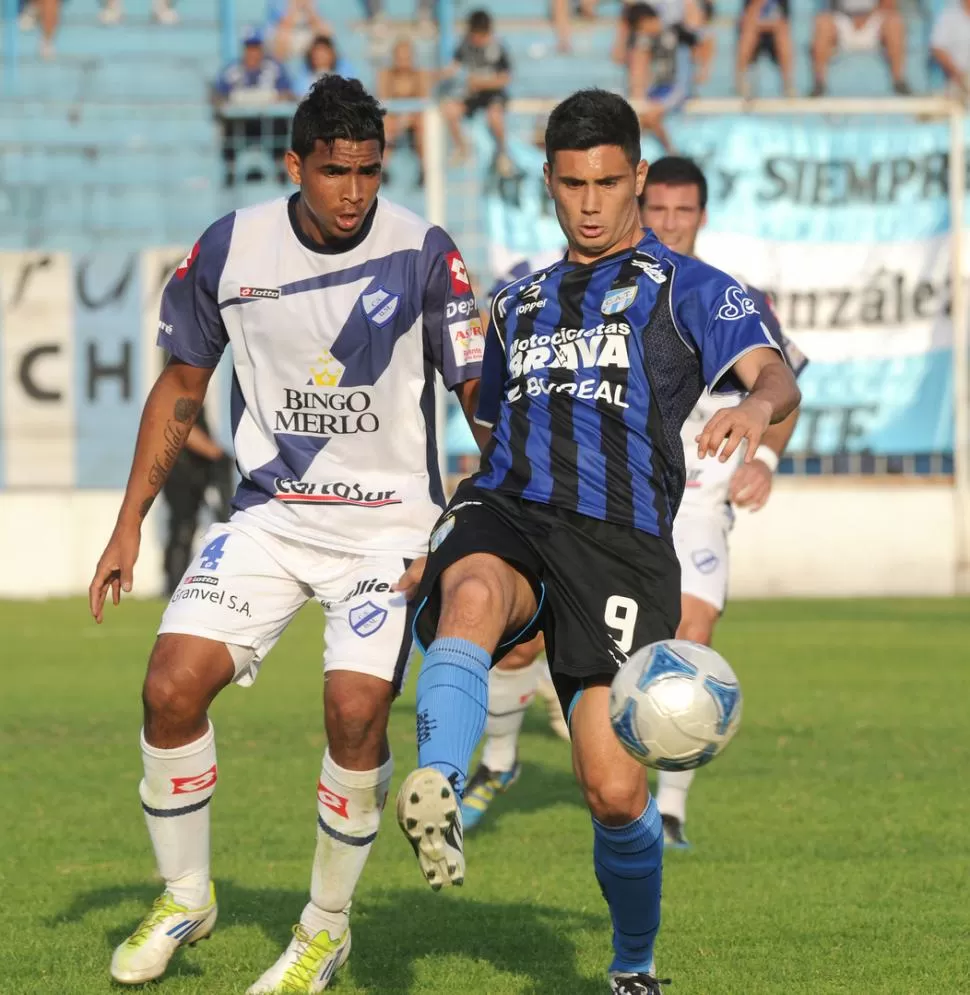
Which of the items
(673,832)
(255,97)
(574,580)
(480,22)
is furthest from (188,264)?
(480,22)

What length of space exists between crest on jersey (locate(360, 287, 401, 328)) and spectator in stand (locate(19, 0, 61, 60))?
18064 millimetres

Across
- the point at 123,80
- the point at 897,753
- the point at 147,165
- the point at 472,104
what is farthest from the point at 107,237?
the point at 897,753

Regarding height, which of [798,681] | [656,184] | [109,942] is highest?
[656,184]

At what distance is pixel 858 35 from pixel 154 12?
325 inches

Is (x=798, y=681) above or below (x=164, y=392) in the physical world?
below

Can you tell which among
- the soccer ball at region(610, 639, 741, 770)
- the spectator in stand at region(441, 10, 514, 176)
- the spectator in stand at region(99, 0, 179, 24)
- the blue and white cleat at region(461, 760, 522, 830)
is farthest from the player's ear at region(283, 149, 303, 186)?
the spectator in stand at region(99, 0, 179, 24)

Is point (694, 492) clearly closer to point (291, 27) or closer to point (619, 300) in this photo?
point (619, 300)

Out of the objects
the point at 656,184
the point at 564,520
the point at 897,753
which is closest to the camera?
the point at 564,520

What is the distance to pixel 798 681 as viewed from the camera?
12.3 metres

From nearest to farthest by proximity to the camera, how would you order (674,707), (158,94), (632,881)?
(674,707) → (632,881) → (158,94)

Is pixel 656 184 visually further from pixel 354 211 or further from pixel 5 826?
pixel 5 826

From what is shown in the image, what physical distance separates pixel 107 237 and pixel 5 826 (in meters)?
14.0

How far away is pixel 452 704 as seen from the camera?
13.8 feet

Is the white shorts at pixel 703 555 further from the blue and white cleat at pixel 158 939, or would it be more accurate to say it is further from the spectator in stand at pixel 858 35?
the spectator in stand at pixel 858 35
